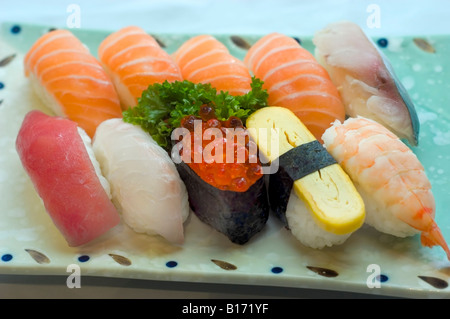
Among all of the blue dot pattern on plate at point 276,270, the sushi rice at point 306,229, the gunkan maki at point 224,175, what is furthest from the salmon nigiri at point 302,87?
the blue dot pattern on plate at point 276,270

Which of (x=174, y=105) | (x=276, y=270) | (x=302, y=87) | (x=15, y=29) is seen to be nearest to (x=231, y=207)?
(x=276, y=270)

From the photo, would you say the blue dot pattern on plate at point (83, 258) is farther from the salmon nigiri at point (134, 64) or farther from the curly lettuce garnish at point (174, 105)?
the salmon nigiri at point (134, 64)

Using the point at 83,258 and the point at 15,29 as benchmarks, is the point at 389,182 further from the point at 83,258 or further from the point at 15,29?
the point at 15,29

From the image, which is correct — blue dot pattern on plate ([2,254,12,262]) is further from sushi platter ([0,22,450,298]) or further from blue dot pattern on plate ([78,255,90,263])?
blue dot pattern on plate ([78,255,90,263])

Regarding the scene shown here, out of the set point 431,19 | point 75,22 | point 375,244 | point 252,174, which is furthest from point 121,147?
point 431,19

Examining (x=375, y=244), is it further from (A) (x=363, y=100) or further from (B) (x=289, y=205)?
(A) (x=363, y=100)

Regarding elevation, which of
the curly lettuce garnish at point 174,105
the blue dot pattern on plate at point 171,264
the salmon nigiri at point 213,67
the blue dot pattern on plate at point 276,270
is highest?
the salmon nigiri at point 213,67
